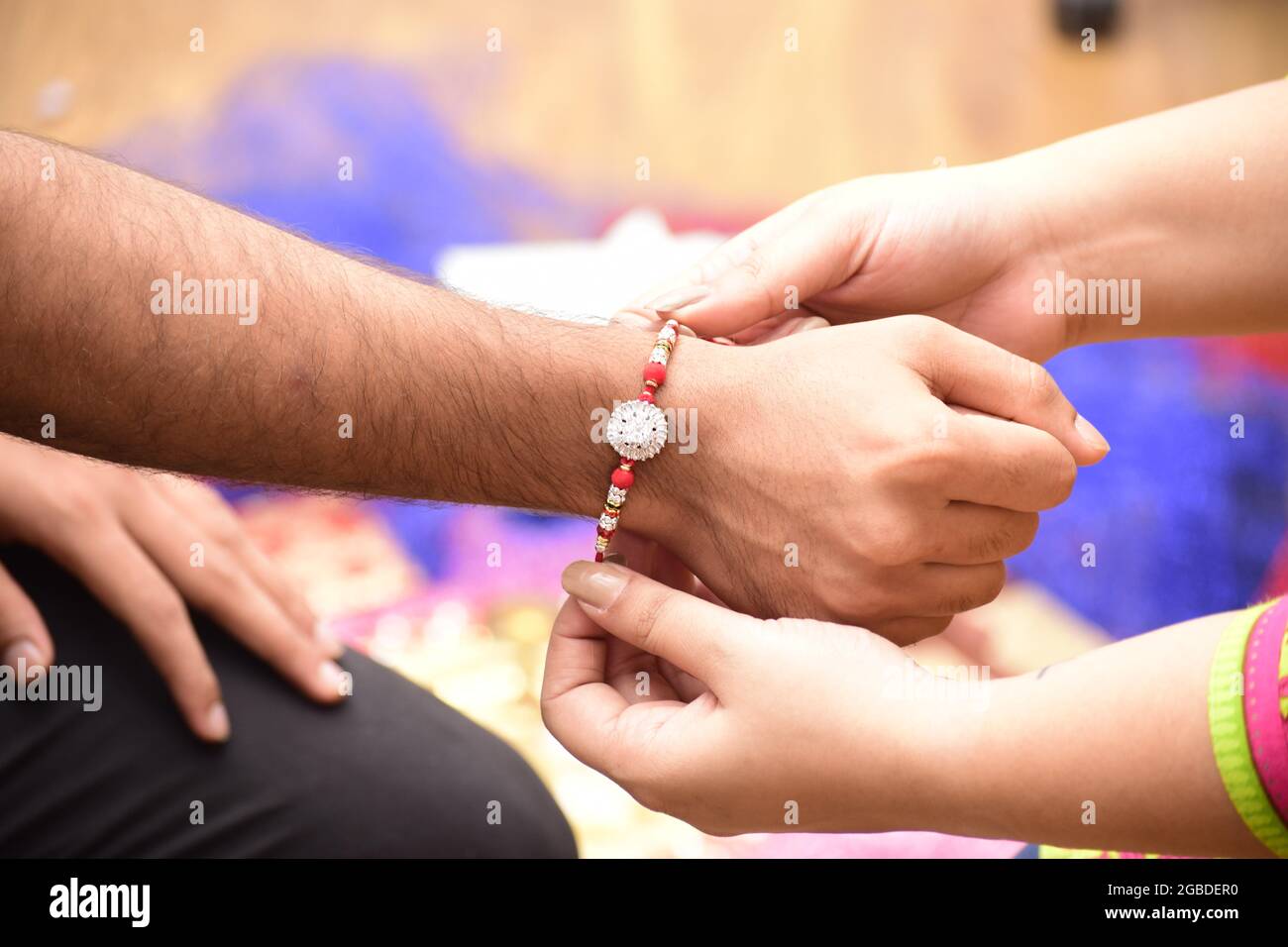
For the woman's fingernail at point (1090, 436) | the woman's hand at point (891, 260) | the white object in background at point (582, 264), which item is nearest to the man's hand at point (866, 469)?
the woman's fingernail at point (1090, 436)

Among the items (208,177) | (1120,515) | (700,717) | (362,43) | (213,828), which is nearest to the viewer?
(700,717)

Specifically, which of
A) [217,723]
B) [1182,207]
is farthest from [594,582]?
[1182,207]

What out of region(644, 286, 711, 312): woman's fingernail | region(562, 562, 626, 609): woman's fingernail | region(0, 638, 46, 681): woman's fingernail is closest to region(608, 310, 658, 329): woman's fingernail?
region(644, 286, 711, 312): woman's fingernail

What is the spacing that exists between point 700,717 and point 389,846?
35cm

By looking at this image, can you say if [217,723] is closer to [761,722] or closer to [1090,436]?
[761,722]

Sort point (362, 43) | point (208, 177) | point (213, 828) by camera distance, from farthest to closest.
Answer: point (362, 43)
point (208, 177)
point (213, 828)

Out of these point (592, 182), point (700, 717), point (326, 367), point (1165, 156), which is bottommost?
point (700, 717)

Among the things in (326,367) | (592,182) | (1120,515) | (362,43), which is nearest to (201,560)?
(326,367)

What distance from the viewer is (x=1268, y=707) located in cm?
68

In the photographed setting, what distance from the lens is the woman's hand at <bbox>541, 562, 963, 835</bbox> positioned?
83cm

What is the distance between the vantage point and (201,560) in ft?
3.60

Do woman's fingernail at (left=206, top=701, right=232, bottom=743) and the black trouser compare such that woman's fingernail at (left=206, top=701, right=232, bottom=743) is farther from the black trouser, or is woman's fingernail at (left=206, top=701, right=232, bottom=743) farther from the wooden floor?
the wooden floor

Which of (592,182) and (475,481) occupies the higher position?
(592,182)
